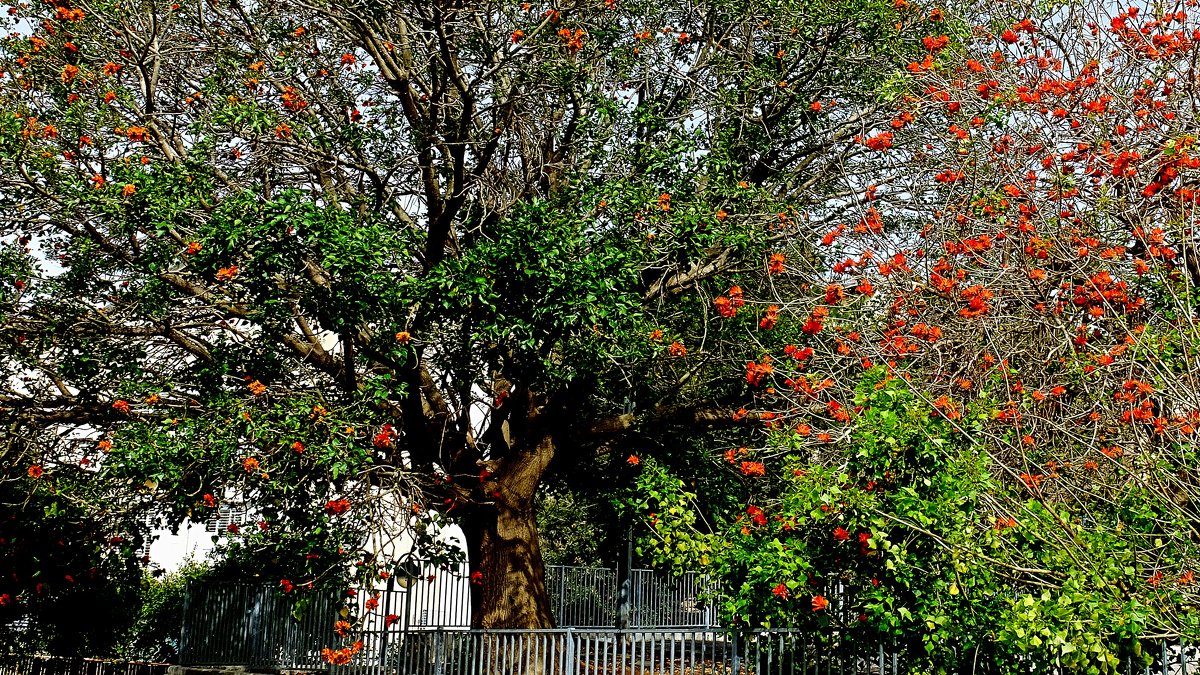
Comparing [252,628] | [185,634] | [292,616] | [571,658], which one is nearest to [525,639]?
[571,658]

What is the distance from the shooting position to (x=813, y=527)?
9.55 meters

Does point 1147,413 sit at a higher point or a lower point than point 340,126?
lower

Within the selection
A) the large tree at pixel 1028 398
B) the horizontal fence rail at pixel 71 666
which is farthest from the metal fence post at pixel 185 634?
the large tree at pixel 1028 398

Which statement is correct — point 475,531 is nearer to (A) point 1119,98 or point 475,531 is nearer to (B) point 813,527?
(B) point 813,527

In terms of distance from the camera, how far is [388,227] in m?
11.7

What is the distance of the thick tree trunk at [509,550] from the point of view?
14.0 m

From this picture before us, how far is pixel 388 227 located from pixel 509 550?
4674 millimetres

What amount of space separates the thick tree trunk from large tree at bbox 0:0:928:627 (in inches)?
1.5

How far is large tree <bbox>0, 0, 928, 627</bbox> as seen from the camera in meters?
10.7

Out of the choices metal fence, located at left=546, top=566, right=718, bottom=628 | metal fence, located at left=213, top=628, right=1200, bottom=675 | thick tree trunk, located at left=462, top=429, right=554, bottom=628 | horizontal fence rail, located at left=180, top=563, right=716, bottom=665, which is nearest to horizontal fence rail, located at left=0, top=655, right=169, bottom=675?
horizontal fence rail, located at left=180, top=563, right=716, bottom=665

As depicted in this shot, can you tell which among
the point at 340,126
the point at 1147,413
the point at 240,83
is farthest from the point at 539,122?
the point at 1147,413

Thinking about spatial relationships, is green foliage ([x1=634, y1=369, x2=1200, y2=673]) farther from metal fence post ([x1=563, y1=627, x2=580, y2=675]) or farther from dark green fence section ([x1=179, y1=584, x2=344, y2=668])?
dark green fence section ([x1=179, y1=584, x2=344, y2=668])

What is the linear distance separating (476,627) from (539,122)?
636cm

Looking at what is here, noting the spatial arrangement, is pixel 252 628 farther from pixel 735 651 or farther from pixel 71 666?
pixel 735 651
